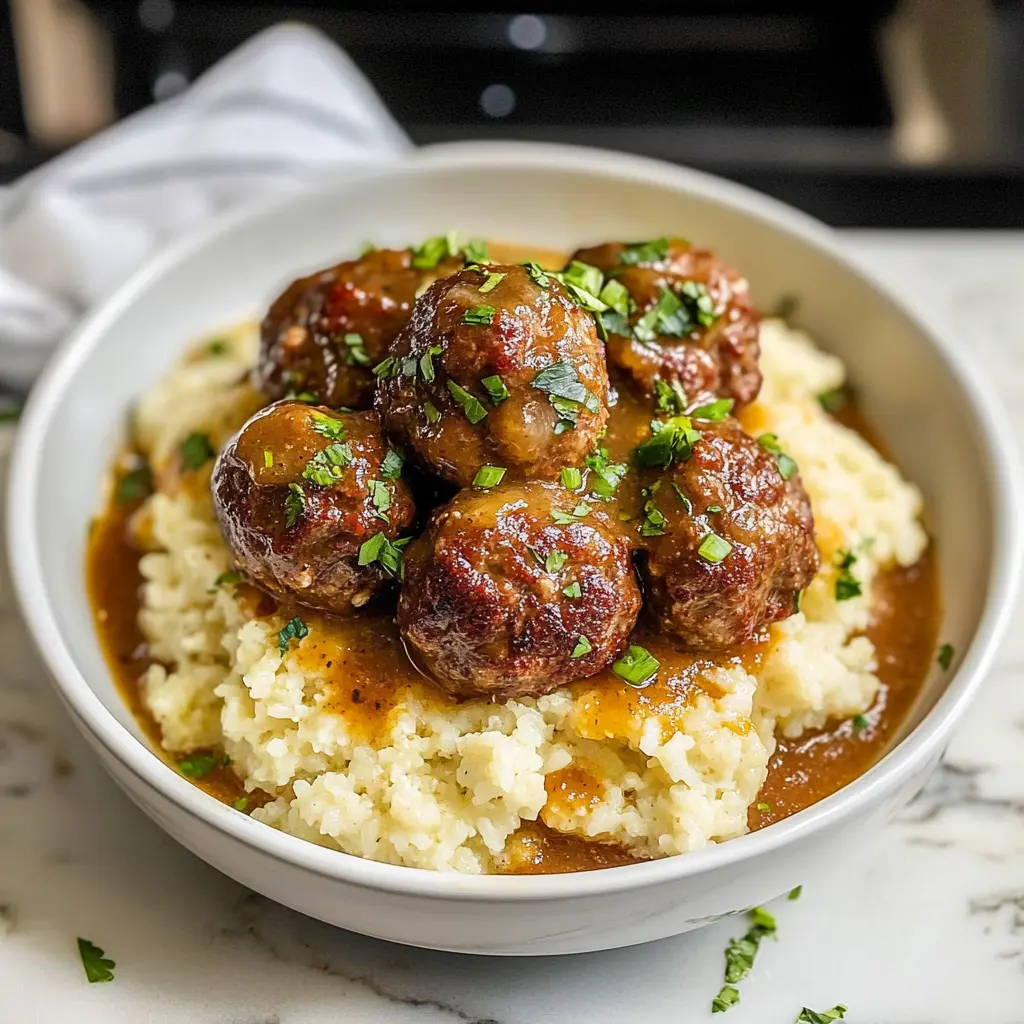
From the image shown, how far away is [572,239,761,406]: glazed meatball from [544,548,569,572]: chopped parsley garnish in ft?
2.71

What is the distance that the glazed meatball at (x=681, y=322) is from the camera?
14.3 ft

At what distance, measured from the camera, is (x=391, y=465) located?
156 inches

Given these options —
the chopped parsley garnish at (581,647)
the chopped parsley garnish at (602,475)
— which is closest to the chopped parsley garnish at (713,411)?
the chopped parsley garnish at (602,475)

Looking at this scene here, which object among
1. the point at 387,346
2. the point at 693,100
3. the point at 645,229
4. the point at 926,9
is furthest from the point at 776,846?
the point at 926,9

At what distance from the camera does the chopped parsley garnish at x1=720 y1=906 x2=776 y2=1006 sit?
4066 mm

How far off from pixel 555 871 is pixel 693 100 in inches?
223

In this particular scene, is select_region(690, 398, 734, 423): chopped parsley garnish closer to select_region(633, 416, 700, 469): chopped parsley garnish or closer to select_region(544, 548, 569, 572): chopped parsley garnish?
select_region(633, 416, 700, 469): chopped parsley garnish

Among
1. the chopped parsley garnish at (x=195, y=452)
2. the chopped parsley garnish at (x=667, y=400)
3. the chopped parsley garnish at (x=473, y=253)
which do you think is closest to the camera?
the chopped parsley garnish at (x=667, y=400)

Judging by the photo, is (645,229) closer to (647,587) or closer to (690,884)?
(647,587)

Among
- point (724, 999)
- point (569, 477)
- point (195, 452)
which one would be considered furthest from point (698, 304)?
point (724, 999)

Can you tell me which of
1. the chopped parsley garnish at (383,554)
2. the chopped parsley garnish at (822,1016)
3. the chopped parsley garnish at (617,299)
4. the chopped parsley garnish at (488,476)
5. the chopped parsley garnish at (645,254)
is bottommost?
the chopped parsley garnish at (822,1016)

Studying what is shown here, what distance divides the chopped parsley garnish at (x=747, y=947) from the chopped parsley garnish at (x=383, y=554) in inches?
60.3

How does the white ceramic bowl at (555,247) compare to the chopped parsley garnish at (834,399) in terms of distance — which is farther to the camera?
the chopped parsley garnish at (834,399)

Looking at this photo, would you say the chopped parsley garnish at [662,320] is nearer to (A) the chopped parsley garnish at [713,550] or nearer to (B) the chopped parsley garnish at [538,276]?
(B) the chopped parsley garnish at [538,276]
